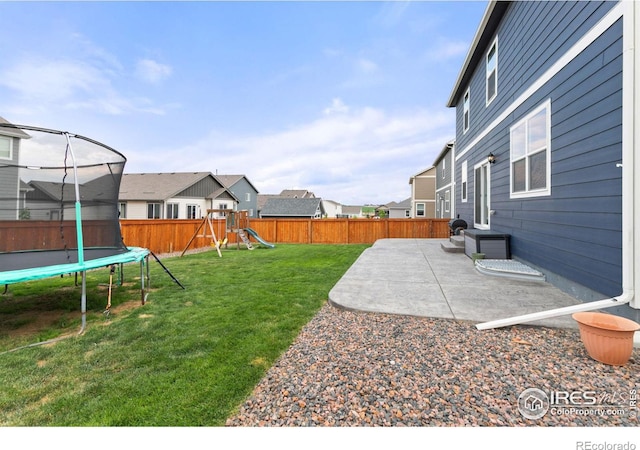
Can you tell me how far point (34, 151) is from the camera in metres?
4.20

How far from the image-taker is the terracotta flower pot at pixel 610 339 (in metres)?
2.01

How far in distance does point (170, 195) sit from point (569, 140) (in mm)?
20963

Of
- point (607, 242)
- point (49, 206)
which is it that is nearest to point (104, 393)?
point (49, 206)

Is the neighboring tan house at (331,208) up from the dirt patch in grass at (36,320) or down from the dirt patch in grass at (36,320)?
up

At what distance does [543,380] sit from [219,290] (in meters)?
4.35

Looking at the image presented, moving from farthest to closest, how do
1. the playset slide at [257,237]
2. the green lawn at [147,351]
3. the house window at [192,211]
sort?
1. the house window at [192,211]
2. the playset slide at [257,237]
3. the green lawn at [147,351]

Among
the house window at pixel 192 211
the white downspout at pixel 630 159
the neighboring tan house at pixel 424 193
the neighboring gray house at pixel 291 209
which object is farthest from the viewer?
the neighboring gray house at pixel 291 209

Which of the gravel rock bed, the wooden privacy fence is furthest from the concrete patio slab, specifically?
the wooden privacy fence

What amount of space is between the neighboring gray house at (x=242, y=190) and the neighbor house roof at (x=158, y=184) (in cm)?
403

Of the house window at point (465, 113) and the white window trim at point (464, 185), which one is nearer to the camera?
the white window trim at point (464, 185)

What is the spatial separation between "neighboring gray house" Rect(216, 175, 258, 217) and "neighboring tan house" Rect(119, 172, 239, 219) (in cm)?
360

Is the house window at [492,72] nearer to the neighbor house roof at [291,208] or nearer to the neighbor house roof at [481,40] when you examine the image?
the neighbor house roof at [481,40]

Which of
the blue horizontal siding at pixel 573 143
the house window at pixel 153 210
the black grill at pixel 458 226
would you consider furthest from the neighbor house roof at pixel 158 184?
the blue horizontal siding at pixel 573 143
